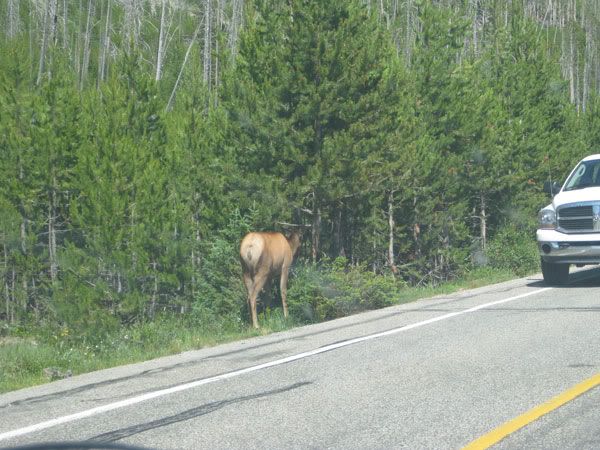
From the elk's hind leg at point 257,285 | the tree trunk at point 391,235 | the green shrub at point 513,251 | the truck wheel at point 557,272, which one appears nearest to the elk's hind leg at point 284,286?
the elk's hind leg at point 257,285

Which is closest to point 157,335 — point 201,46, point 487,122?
point 487,122

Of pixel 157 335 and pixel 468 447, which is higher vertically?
pixel 468 447

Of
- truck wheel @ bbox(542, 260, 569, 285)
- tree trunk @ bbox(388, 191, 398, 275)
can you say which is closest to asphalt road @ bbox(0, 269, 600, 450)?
truck wheel @ bbox(542, 260, 569, 285)

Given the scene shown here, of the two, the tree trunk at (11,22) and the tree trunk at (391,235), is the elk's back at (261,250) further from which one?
the tree trunk at (11,22)

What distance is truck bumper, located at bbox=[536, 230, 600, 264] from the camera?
15.6 meters

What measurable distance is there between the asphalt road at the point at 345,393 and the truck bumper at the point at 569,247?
369 cm

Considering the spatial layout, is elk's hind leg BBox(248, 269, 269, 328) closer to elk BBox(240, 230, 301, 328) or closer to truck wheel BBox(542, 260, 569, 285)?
elk BBox(240, 230, 301, 328)

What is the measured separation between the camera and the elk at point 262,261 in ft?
50.3

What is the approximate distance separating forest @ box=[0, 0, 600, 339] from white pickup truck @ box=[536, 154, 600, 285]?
2895 millimetres

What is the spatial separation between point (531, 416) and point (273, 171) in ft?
40.9

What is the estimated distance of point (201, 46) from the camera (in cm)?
5856

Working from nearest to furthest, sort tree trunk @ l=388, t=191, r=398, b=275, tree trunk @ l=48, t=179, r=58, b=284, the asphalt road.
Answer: the asphalt road → tree trunk @ l=388, t=191, r=398, b=275 → tree trunk @ l=48, t=179, r=58, b=284

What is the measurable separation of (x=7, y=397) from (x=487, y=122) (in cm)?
1873

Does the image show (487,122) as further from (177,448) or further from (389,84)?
(177,448)
